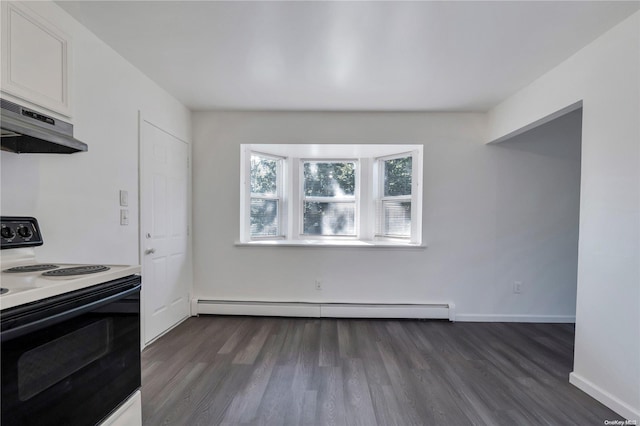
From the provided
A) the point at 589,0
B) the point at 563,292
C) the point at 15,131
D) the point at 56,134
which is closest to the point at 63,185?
the point at 56,134

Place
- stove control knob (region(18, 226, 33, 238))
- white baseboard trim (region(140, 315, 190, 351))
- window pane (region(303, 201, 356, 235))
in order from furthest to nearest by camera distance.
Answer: window pane (region(303, 201, 356, 235))
white baseboard trim (region(140, 315, 190, 351))
stove control knob (region(18, 226, 33, 238))

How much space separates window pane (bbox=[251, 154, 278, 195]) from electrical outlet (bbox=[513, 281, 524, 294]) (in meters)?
3.04

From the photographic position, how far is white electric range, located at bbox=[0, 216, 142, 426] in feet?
2.74

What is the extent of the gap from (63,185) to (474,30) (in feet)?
8.73

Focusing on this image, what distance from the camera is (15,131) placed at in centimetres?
107

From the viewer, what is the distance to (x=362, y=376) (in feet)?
6.51

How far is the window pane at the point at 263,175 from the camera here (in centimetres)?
345

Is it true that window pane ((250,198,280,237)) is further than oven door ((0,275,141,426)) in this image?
Yes

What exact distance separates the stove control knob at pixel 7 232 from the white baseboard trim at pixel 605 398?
134 inches

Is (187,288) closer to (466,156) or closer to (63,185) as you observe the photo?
(63,185)

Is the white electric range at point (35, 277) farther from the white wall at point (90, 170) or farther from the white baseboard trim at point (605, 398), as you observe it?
the white baseboard trim at point (605, 398)

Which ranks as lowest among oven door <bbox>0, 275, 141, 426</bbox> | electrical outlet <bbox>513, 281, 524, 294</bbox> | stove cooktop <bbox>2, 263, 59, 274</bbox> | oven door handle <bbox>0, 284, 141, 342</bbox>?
electrical outlet <bbox>513, 281, 524, 294</bbox>

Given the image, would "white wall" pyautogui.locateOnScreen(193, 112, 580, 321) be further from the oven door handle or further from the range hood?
the oven door handle

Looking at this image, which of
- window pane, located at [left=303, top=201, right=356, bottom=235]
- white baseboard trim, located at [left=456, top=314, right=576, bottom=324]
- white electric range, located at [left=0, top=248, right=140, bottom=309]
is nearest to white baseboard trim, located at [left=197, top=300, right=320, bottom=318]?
window pane, located at [left=303, top=201, right=356, bottom=235]
